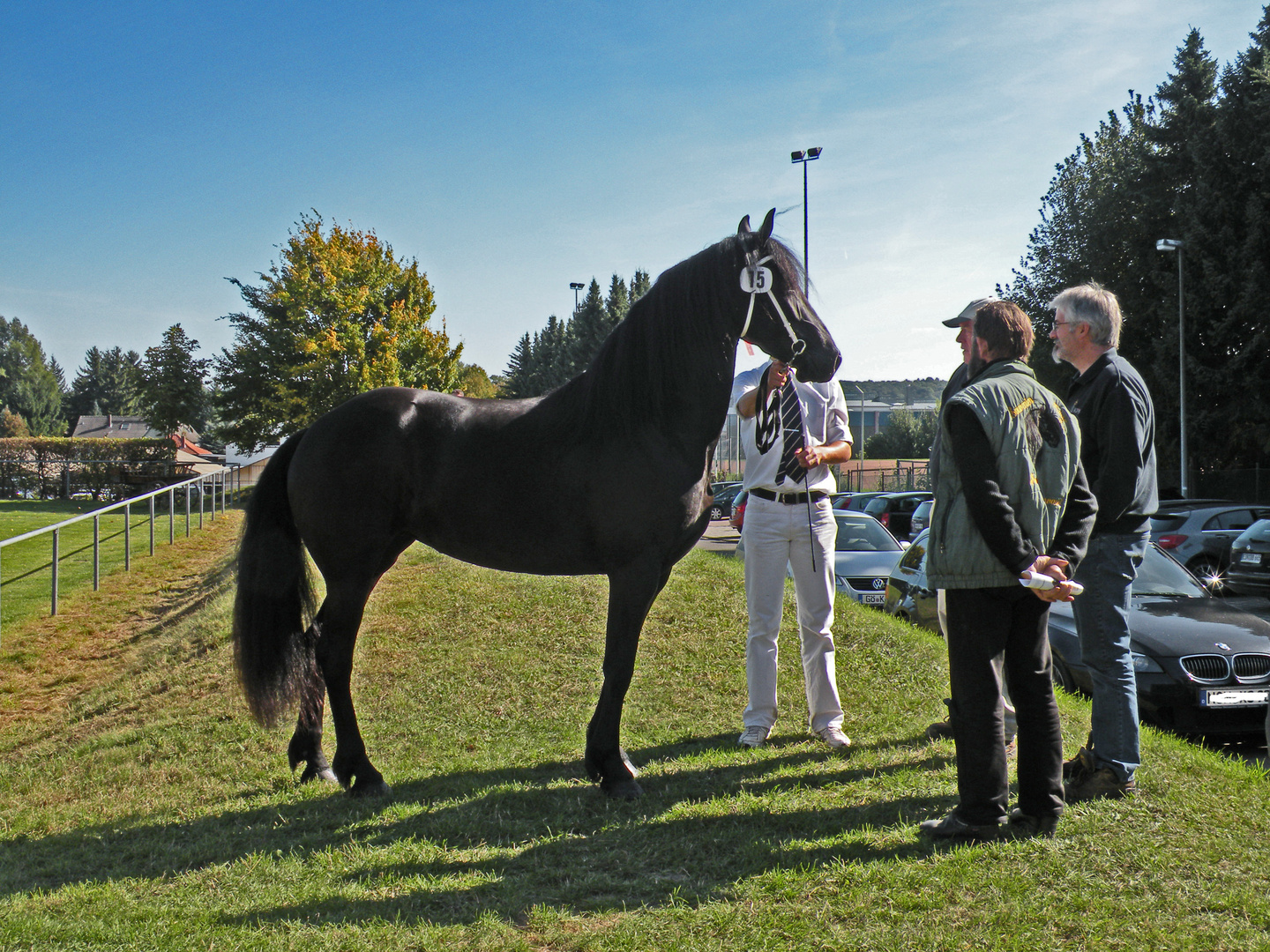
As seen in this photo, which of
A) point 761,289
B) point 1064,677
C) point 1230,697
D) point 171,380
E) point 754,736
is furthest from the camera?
point 171,380

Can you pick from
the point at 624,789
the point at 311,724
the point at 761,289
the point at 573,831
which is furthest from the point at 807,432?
Result: the point at 311,724

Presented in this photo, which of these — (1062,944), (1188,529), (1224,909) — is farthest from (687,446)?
(1188,529)

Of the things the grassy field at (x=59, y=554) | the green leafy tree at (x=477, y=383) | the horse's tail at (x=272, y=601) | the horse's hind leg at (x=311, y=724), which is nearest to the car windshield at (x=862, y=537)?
the horse's hind leg at (x=311, y=724)

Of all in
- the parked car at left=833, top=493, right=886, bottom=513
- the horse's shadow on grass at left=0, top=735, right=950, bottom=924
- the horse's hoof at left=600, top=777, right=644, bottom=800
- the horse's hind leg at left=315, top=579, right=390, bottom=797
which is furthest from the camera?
the parked car at left=833, top=493, right=886, bottom=513

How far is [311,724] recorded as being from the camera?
14.0ft

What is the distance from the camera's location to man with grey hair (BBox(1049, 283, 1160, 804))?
12.5ft

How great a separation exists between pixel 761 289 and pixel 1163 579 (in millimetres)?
5228

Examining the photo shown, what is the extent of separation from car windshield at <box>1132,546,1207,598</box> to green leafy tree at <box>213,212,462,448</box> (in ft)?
65.6

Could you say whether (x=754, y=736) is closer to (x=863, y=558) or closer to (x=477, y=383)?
(x=863, y=558)

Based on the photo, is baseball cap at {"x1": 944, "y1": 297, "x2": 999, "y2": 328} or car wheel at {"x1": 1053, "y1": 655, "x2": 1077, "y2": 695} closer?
baseball cap at {"x1": 944, "y1": 297, "x2": 999, "y2": 328}

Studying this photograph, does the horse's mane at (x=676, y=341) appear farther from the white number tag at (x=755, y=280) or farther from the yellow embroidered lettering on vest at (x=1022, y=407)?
the yellow embroidered lettering on vest at (x=1022, y=407)

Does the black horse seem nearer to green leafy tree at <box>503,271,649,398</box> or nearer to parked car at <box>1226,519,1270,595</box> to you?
parked car at <box>1226,519,1270,595</box>

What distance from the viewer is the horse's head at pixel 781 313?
385 centimetres

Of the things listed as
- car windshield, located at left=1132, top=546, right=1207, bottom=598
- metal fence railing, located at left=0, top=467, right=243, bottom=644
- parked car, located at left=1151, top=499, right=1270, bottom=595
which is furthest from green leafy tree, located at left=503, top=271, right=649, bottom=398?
car windshield, located at left=1132, top=546, right=1207, bottom=598
